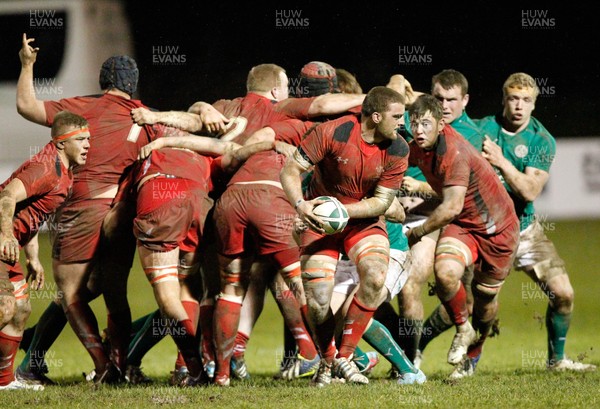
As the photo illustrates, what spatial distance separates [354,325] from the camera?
724cm

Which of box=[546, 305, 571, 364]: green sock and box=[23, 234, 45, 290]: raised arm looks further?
box=[546, 305, 571, 364]: green sock

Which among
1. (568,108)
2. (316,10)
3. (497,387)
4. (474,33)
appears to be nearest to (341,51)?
(316,10)

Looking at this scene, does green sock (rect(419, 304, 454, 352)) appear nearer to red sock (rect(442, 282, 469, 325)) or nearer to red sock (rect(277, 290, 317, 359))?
red sock (rect(442, 282, 469, 325))

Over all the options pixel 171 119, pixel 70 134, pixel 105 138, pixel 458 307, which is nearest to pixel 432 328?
pixel 458 307

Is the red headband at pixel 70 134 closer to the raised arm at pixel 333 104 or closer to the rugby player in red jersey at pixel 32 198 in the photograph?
the rugby player in red jersey at pixel 32 198

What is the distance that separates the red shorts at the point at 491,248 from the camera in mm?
8281

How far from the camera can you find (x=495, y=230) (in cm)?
827

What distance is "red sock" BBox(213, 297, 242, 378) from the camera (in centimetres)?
773

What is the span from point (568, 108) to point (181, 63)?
745 centimetres

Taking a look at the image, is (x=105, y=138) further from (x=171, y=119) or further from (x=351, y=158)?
(x=351, y=158)

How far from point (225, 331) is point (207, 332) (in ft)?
2.00

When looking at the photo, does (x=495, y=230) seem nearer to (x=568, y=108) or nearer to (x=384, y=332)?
(x=384, y=332)

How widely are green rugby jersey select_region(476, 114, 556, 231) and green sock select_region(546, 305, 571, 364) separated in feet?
2.79

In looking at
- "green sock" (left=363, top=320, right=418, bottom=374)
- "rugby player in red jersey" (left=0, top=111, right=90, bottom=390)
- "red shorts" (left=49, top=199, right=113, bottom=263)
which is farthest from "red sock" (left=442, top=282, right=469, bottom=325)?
"rugby player in red jersey" (left=0, top=111, right=90, bottom=390)
